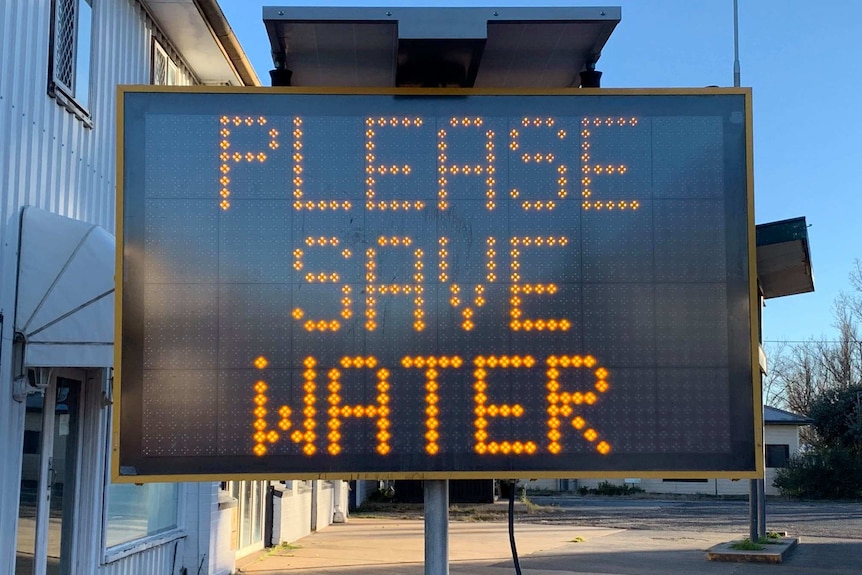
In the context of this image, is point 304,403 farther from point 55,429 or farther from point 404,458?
point 55,429

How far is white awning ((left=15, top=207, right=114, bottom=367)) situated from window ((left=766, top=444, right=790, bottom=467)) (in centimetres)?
3670

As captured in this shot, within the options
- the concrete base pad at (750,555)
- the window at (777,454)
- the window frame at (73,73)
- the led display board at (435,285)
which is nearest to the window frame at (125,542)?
the window frame at (73,73)

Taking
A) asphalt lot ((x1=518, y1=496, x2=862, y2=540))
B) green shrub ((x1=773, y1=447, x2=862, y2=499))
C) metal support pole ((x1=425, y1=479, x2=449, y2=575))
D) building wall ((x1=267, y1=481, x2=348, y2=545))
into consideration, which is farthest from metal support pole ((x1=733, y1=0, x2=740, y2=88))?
green shrub ((x1=773, y1=447, x2=862, y2=499))

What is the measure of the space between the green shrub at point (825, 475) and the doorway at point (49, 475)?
32.6 metres

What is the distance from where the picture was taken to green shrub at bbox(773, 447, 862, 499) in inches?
1442

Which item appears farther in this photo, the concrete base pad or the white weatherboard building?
the concrete base pad

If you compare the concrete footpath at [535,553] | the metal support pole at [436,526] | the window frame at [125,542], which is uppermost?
the metal support pole at [436,526]

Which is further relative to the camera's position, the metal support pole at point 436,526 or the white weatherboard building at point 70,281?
the white weatherboard building at point 70,281

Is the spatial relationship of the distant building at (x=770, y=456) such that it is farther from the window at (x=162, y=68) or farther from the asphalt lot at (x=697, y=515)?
the window at (x=162, y=68)

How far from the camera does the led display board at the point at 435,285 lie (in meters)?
4.97

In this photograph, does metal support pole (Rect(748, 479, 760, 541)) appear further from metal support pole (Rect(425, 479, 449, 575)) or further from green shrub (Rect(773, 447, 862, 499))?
green shrub (Rect(773, 447, 862, 499))

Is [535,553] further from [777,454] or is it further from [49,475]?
[777,454]

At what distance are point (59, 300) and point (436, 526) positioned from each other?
326cm

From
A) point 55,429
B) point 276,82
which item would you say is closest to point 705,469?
point 276,82
